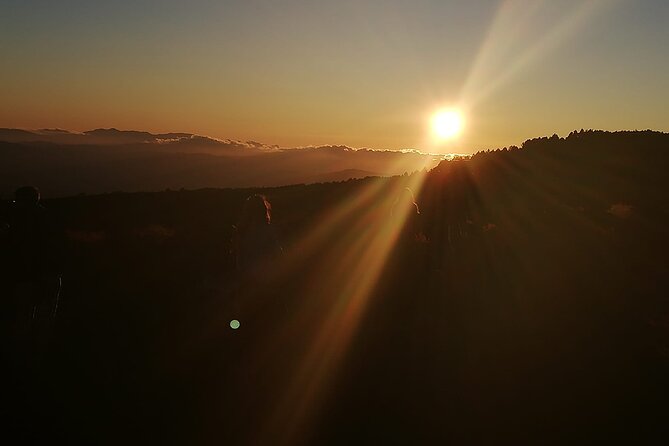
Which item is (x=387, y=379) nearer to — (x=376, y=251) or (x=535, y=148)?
(x=376, y=251)

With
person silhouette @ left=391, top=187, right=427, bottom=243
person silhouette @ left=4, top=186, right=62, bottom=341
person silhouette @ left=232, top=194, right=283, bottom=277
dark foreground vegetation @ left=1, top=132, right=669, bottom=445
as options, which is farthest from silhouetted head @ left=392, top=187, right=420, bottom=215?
person silhouette @ left=4, top=186, right=62, bottom=341

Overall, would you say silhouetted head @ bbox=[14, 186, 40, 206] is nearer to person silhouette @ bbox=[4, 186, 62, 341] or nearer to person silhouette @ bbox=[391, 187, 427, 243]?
person silhouette @ bbox=[4, 186, 62, 341]

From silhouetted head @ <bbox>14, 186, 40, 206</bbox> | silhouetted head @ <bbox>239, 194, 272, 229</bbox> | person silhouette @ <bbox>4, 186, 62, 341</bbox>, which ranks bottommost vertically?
person silhouette @ <bbox>4, 186, 62, 341</bbox>

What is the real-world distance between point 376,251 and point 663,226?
16.9 meters

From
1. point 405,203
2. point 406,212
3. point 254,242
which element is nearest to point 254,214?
point 254,242

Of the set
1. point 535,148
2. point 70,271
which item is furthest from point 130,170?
point 70,271

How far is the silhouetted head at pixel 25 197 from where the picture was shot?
24.4ft

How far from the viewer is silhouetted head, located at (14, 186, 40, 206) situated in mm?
7434

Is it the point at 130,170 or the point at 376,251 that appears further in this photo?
the point at 130,170

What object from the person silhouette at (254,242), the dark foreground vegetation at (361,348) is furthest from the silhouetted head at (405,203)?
the person silhouette at (254,242)

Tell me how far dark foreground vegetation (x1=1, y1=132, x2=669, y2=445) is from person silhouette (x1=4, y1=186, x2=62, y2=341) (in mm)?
609

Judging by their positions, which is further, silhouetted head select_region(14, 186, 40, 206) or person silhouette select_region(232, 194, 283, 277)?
person silhouette select_region(232, 194, 283, 277)

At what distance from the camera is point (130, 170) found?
197 meters

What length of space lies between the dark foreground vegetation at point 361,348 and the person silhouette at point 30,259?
0.61 meters
